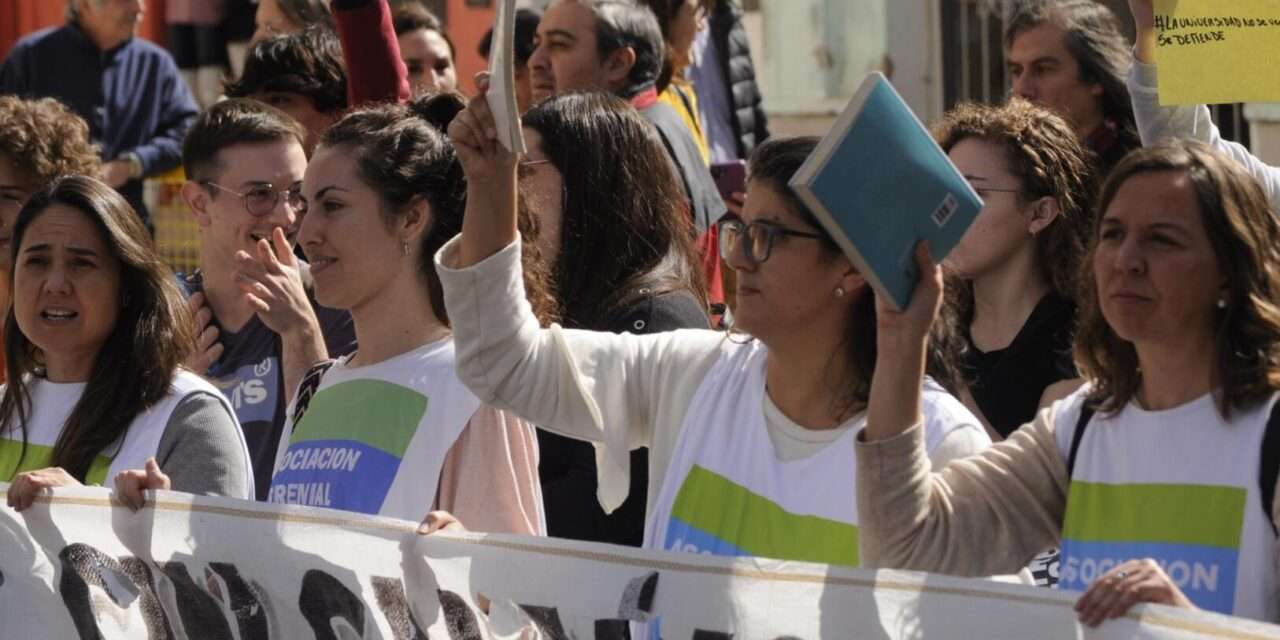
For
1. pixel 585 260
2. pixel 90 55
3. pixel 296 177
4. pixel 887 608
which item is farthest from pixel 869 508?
pixel 90 55

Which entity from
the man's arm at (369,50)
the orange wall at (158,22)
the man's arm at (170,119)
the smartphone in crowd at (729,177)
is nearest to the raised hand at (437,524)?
the man's arm at (369,50)

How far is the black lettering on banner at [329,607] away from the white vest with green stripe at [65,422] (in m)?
0.61

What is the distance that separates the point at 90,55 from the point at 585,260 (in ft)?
17.0

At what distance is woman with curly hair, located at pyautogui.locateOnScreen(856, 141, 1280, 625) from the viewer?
3004mm

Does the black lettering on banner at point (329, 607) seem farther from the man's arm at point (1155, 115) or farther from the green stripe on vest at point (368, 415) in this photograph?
the man's arm at point (1155, 115)

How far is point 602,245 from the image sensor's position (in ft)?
15.1

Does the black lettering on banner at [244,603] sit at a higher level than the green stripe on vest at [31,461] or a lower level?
lower

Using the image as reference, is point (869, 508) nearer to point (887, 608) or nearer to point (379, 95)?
point (887, 608)

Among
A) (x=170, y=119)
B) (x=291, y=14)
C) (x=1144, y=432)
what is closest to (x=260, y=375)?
(x=1144, y=432)

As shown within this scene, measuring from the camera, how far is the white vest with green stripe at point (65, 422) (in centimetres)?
425

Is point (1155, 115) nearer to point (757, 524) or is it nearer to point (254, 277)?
point (757, 524)

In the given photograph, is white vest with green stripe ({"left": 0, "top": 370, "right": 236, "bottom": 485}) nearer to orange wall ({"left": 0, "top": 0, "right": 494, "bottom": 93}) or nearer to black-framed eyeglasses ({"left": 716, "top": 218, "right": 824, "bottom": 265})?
black-framed eyeglasses ({"left": 716, "top": 218, "right": 824, "bottom": 265})

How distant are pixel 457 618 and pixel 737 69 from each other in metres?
4.83

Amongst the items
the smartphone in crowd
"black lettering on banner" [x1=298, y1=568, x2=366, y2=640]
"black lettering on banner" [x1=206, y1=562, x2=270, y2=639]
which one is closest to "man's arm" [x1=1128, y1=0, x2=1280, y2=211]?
"black lettering on banner" [x1=298, y1=568, x2=366, y2=640]
